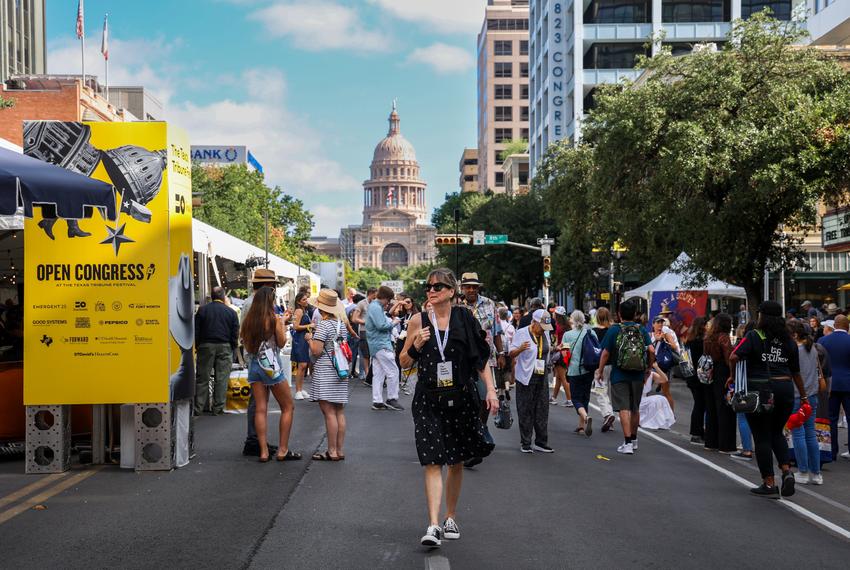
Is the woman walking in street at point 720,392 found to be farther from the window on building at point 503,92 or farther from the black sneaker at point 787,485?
the window on building at point 503,92

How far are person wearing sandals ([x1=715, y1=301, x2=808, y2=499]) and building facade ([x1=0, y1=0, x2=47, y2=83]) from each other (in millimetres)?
54009

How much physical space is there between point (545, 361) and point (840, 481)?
328 cm

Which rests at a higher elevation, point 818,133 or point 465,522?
point 818,133

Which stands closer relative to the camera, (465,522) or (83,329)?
(465,522)

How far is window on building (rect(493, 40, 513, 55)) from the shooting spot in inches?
5177

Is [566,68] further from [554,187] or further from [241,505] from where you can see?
[241,505]

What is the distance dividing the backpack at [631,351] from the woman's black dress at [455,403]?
4965 millimetres

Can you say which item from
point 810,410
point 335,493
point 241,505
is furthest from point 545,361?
point 241,505

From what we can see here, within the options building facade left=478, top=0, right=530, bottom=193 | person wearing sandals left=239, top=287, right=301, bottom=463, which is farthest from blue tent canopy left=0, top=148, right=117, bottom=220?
building facade left=478, top=0, right=530, bottom=193

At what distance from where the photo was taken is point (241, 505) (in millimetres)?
7918

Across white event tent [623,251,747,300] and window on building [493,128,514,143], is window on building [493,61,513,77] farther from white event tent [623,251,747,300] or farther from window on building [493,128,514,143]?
white event tent [623,251,747,300]

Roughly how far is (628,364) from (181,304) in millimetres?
4940

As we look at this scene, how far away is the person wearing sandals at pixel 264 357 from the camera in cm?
1018

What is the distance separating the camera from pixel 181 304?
32.9 ft
